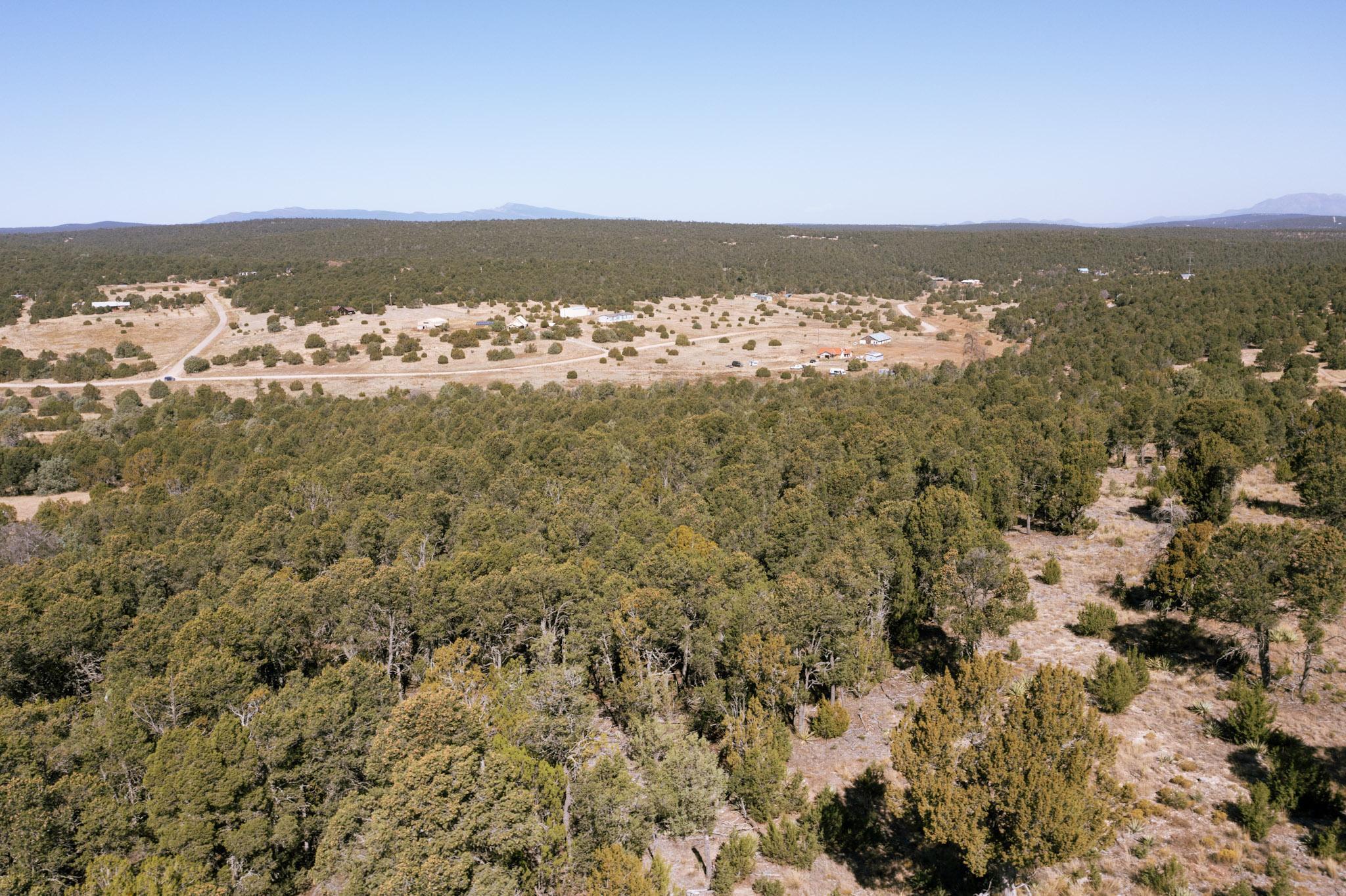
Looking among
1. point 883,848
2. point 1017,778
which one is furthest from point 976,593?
point 1017,778

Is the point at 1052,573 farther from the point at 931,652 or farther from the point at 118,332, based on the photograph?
the point at 118,332

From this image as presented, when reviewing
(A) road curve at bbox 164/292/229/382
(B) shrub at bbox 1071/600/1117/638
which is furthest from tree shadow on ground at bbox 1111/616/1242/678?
(A) road curve at bbox 164/292/229/382

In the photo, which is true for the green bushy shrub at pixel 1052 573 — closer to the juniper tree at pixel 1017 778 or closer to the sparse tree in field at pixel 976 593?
the sparse tree in field at pixel 976 593

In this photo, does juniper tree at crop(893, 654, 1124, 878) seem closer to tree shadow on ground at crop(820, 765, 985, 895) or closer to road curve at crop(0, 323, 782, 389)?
tree shadow on ground at crop(820, 765, 985, 895)

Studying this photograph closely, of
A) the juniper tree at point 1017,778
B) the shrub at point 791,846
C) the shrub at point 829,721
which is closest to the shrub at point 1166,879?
the juniper tree at point 1017,778

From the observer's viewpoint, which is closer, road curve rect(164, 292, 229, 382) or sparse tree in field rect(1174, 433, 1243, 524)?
sparse tree in field rect(1174, 433, 1243, 524)

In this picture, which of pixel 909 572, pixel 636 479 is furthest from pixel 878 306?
pixel 909 572

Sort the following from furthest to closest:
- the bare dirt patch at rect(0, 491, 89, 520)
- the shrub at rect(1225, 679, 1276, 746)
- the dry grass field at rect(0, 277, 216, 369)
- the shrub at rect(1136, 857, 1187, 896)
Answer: the dry grass field at rect(0, 277, 216, 369) < the bare dirt patch at rect(0, 491, 89, 520) < the shrub at rect(1225, 679, 1276, 746) < the shrub at rect(1136, 857, 1187, 896)
